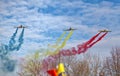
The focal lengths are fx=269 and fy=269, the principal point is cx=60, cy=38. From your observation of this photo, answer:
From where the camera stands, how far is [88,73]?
52.5 m

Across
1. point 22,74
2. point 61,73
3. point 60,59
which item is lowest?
point 22,74

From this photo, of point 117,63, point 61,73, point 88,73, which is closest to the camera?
point 61,73

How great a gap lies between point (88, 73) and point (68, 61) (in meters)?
4.96

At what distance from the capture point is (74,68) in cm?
5359

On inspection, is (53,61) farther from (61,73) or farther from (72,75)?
(61,73)

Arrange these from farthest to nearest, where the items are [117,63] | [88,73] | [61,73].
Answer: [88,73] → [117,63] → [61,73]

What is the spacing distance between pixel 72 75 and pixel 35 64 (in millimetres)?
7796

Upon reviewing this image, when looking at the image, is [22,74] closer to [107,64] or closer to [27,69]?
[27,69]

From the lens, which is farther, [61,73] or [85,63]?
[85,63]

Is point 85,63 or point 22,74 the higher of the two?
point 85,63

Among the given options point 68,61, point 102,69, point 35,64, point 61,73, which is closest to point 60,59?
point 68,61

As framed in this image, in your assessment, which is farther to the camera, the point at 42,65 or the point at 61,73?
the point at 42,65

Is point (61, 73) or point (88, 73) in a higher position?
point (61, 73)

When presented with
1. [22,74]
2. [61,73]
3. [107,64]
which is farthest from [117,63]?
[61,73]
